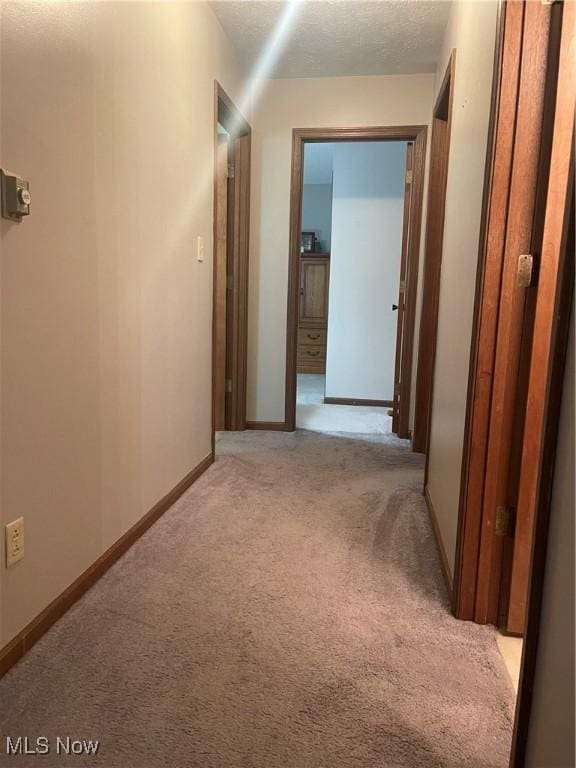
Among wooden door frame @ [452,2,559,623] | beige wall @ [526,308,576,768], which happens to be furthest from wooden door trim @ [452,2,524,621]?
beige wall @ [526,308,576,768]

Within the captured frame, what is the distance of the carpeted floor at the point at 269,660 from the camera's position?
1.17 m

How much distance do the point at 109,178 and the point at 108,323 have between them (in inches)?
18.5

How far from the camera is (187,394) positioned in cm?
266

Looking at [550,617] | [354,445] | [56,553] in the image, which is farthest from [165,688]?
[354,445]

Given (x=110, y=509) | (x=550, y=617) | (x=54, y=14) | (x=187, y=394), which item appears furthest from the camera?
(x=187, y=394)

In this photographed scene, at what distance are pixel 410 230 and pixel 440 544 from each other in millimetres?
2293

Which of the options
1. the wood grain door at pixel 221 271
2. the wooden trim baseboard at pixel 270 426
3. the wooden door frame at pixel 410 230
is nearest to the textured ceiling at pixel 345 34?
the wooden door frame at pixel 410 230

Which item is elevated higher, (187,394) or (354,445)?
(187,394)

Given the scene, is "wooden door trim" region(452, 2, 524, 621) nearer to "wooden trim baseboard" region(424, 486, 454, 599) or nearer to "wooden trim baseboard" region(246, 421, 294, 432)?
"wooden trim baseboard" region(424, 486, 454, 599)

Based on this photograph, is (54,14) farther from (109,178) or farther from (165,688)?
(165,688)

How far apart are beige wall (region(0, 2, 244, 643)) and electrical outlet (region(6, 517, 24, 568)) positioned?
26mm

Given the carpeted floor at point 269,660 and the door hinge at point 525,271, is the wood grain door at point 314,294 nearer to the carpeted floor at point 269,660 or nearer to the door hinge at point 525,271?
the carpeted floor at point 269,660

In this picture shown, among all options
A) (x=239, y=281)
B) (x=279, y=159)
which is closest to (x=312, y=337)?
(x=239, y=281)

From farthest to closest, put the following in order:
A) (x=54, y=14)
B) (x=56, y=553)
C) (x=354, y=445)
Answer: (x=354, y=445) → (x=56, y=553) → (x=54, y=14)
